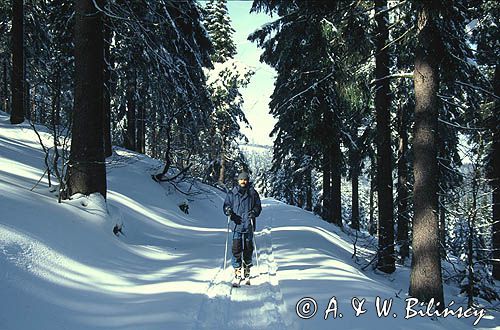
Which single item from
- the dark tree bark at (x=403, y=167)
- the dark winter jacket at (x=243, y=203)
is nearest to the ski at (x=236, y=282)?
Answer: the dark winter jacket at (x=243, y=203)

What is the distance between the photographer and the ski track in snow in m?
4.93

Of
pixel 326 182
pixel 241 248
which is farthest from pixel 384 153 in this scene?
pixel 326 182

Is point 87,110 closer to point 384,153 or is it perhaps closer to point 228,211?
point 228,211

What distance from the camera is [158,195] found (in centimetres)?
1366

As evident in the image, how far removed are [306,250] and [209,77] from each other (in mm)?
21149

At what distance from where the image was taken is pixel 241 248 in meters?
7.21

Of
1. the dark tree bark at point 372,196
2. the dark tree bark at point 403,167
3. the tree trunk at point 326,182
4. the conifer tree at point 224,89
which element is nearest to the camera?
the dark tree bark at point 403,167

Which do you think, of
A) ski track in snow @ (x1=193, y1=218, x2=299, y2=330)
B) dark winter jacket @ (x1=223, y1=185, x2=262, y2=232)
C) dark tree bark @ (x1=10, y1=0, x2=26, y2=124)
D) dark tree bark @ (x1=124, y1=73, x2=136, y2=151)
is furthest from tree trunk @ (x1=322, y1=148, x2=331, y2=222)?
dark tree bark @ (x1=10, y1=0, x2=26, y2=124)

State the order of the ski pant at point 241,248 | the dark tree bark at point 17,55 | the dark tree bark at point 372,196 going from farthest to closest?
the dark tree bark at point 372,196, the dark tree bark at point 17,55, the ski pant at point 241,248

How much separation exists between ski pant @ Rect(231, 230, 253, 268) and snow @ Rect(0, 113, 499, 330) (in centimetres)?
37

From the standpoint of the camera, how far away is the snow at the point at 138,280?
4.72 meters

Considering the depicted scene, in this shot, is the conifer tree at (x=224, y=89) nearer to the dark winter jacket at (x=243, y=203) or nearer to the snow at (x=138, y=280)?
the snow at (x=138, y=280)

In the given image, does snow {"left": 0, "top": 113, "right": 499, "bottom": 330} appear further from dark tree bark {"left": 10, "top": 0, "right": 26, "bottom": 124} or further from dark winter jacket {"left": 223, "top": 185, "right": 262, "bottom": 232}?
dark tree bark {"left": 10, "top": 0, "right": 26, "bottom": 124}

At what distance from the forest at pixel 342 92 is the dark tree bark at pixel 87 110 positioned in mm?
22
